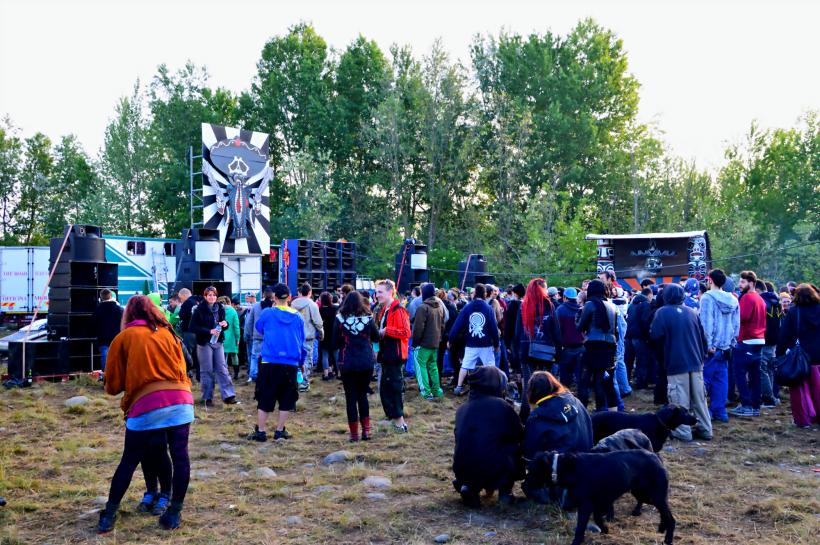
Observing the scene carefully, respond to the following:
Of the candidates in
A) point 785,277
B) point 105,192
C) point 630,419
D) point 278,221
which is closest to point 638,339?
point 630,419

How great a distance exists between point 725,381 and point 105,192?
4044cm

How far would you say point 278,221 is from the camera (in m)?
35.1

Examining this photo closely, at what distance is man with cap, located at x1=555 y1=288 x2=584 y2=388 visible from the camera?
886 centimetres

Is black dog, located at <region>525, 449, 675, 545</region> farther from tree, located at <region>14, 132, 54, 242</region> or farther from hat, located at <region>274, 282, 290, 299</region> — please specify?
tree, located at <region>14, 132, 54, 242</region>

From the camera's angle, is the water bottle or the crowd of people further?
the water bottle

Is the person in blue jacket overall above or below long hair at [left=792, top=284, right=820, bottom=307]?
below

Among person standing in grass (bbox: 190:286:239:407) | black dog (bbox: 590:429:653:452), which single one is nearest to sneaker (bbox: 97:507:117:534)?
black dog (bbox: 590:429:653:452)

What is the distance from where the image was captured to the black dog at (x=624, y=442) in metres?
4.73

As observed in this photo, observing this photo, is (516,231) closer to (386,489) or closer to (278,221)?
(278,221)

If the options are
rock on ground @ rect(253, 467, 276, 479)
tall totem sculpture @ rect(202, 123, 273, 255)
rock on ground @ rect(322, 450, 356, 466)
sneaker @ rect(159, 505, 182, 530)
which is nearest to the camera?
sneaker @ rect(159, 505, 182, 530)

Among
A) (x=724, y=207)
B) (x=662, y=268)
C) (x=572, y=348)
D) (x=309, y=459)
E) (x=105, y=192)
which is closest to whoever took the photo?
(x=309, y=459)

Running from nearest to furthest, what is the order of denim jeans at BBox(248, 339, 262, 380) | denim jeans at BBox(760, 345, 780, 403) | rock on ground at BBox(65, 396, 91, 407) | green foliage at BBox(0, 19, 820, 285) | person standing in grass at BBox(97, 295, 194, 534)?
person standing in grass at BBox(97, 295, 194, 534), denim jeans at BBox(760, 345, 780, 403), rock on ground at BBox(65, 396, 91, 407), denim jeans at BBox(248, 339, 262, 380), green foliage at BBox(0, 19, 820, 285)

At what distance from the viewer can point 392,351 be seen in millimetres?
7898

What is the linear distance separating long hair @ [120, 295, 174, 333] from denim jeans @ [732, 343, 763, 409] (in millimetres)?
6987
